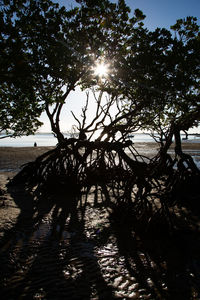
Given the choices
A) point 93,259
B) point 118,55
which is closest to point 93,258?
point 93,259

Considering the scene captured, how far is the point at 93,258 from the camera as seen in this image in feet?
13.9

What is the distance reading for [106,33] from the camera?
9.96 metres

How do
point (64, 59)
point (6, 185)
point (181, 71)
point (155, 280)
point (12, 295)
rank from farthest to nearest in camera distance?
point (6, 185) < point (181, 71) < point (64, 59) < point (155, 280) < point (12, 295)

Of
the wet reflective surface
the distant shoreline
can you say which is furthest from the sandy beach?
the distant shoreline

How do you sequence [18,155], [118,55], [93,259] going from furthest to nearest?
[18,155] < [118,55] < [93,259]

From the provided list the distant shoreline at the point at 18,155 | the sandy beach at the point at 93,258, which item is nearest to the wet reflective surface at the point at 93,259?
the sandy beach at the point at 93,258

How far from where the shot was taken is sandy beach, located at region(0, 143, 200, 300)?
3305mm

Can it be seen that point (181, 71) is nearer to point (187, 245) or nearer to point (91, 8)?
point (91, 8)

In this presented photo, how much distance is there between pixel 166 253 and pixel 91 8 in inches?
344

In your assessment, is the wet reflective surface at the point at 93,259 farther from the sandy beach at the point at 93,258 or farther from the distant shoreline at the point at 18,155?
the distant shoreline at the point at 18,155

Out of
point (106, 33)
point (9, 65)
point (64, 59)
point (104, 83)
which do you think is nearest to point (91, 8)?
point (106, 33)

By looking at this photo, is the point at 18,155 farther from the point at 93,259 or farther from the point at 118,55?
the point at 93,259

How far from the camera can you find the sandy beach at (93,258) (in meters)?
3.30

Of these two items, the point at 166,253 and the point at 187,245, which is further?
the point at 187,245
